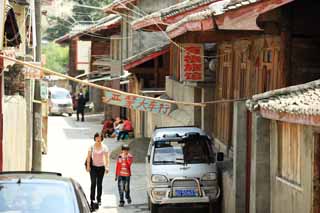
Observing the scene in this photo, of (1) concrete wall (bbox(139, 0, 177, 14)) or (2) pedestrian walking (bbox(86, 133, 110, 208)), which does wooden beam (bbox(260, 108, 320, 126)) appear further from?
(1) concrete wall (bbox(139, 0, 177, 14))

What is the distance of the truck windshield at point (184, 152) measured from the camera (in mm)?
19086

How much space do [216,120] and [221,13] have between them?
9102 millimetres

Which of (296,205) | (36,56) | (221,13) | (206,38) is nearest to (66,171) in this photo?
(36,56)

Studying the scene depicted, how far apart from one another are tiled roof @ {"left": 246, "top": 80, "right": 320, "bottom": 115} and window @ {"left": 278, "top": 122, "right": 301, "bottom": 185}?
0.53 meters

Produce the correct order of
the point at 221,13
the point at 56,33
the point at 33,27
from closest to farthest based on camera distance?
the point at 221,13 < the point at 33,27 < the point at 56,33

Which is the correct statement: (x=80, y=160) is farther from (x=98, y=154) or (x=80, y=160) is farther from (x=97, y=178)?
(x=98, y=154)

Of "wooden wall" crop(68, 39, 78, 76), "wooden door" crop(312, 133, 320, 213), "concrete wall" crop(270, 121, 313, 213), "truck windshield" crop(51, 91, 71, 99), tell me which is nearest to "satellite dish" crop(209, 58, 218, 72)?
"concrete wall" crop(270, 121, 313, 213)

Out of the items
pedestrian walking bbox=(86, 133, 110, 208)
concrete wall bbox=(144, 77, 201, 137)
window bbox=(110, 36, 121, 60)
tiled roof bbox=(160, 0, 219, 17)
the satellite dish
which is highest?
window bbox=(110, 36, 121, 60)

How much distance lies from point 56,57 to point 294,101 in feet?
268

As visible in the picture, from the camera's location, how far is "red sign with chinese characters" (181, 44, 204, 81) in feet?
76.0

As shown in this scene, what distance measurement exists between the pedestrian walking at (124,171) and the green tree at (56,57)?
224 feet

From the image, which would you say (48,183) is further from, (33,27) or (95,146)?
(33,27)

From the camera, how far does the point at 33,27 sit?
74.0ft

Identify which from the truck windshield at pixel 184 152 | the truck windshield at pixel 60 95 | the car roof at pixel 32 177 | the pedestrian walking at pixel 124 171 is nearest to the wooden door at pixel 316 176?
the car roof at pixel 32 177
